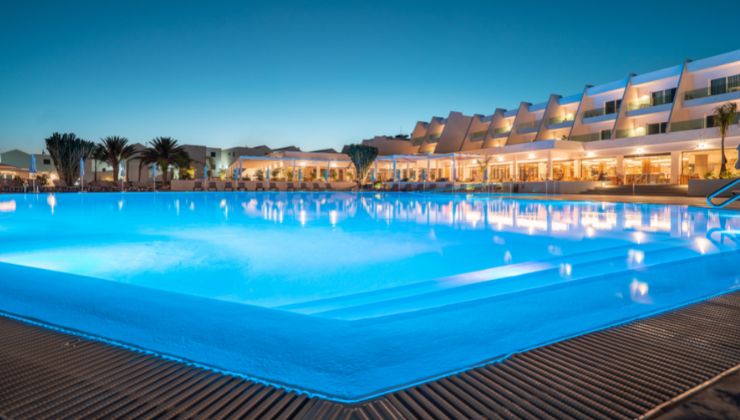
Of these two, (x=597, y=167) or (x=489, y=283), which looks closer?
(x=489, y=283)

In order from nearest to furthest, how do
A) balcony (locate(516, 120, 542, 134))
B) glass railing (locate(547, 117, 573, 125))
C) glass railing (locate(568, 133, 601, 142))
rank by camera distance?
glass railing (locate(568, 133, 601, 142)) → glass railing (locate(547, 117, 573, 125)) → balcony (locate(516, 120, 542, 134))

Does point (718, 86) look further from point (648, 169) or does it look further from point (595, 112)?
point (595, 112)

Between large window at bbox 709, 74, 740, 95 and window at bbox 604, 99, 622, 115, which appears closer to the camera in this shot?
large window at bbox 709, 74, 740, 95

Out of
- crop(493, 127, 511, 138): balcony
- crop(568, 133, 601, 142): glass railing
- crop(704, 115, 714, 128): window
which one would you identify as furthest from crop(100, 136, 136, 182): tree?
crop(704, 115, 714, 128): window

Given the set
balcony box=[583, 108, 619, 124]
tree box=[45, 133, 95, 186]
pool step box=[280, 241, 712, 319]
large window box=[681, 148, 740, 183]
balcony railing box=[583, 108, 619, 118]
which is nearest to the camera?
pool step box=[280, 241, 712, 319]

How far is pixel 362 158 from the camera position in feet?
117

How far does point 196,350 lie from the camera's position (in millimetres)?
2158

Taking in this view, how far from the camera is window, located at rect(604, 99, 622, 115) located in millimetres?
29708

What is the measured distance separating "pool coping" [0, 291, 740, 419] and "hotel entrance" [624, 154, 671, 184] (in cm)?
2686

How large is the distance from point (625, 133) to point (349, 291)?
30969 millimetres

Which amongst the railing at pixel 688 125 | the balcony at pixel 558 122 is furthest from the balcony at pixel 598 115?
the railing at pixel 688 125

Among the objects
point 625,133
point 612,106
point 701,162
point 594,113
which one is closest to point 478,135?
point 594,113

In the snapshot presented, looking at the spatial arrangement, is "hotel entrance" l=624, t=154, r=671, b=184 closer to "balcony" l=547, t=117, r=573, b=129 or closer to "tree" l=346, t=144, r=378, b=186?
"balcony" l=547, t=117, r=573, b=129

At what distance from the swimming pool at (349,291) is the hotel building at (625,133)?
2006 cm
